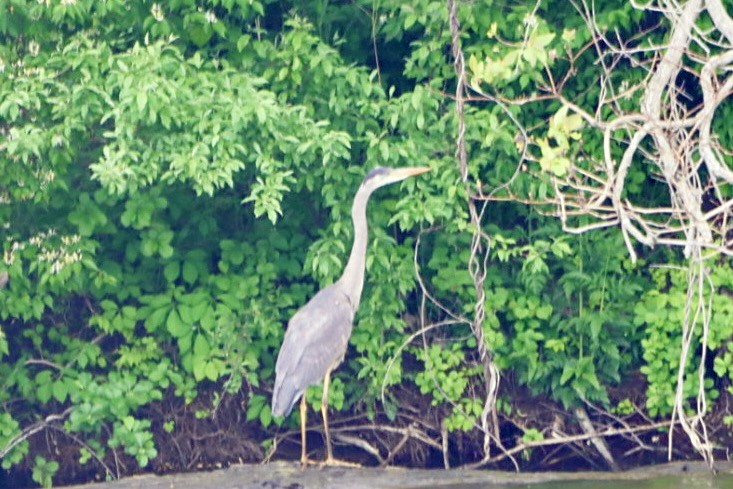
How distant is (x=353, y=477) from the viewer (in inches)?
265

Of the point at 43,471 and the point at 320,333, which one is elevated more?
the point at 320,333

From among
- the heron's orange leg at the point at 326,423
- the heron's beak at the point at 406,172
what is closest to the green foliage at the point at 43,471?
the heron's orange leg at the point at 326,423

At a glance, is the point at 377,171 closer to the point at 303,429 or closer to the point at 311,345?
the point at 311,345

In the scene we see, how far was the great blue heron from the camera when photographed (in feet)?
21.8

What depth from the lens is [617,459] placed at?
23.6ft

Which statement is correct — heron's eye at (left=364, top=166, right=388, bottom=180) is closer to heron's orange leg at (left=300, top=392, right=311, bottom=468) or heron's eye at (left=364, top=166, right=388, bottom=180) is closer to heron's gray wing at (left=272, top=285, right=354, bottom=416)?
heron's gray wing at (left=272, top=285, right=354, bottom=416)

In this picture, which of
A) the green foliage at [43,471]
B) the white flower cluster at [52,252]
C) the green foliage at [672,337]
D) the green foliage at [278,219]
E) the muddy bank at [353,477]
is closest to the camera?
the green foliage at [278,219]

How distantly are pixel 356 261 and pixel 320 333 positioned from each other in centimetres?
42

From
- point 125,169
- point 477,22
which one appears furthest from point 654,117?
point 125,169

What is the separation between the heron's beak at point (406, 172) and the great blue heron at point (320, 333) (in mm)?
293

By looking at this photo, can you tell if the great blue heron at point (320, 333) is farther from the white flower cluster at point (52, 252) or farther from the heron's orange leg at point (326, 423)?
the white flower cluster at point (52, 252)

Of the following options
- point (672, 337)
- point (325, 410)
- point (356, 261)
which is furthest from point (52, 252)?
point (672, 337)

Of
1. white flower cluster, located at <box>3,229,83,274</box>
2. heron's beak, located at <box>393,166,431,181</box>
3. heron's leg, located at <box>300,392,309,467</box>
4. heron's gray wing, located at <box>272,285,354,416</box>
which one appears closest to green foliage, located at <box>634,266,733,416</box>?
heron's beak, located at <box>393,166,431,181</box>

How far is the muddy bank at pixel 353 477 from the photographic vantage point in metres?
6.61
